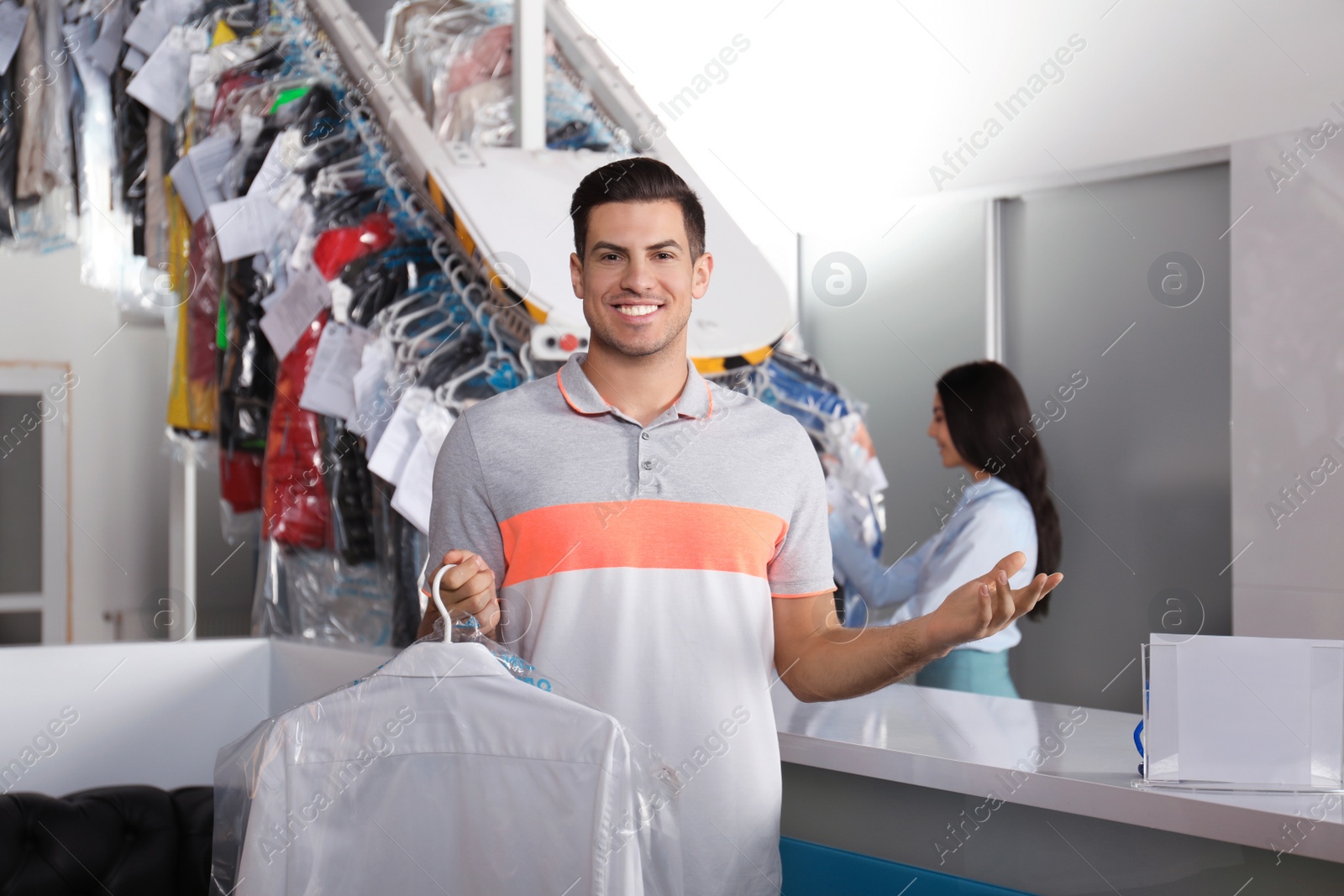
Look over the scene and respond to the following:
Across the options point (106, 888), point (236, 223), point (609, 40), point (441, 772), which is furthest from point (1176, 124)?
point (106, 888)

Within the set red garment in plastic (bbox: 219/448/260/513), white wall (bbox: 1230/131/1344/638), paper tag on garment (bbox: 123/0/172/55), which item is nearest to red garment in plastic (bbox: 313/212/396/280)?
red garment in plastic (bbox: 219/448/260/513)

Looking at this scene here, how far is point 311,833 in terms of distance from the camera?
102cm

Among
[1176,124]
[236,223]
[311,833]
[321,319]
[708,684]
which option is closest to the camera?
[311,833]

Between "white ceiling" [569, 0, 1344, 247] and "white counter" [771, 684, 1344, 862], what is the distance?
5.98 ft

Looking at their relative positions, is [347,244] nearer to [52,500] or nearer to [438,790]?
[438,790]

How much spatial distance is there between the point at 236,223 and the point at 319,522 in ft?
2.22

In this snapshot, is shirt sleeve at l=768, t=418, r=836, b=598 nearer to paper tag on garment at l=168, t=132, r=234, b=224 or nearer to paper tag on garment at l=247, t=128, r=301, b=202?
paper tag on garment at l=247, t=128, r=301, b=202

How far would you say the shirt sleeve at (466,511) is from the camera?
129 centimetres

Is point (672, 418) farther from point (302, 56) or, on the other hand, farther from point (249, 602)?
point (249, 602)

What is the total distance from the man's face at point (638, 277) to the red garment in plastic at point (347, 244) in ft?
3.62

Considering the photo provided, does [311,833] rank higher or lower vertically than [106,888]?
higher

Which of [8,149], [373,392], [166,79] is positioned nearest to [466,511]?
[373,392]

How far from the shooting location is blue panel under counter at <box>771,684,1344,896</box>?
107cm

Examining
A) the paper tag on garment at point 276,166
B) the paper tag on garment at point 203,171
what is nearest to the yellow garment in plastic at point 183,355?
the paper tag on garment at point 203,171
